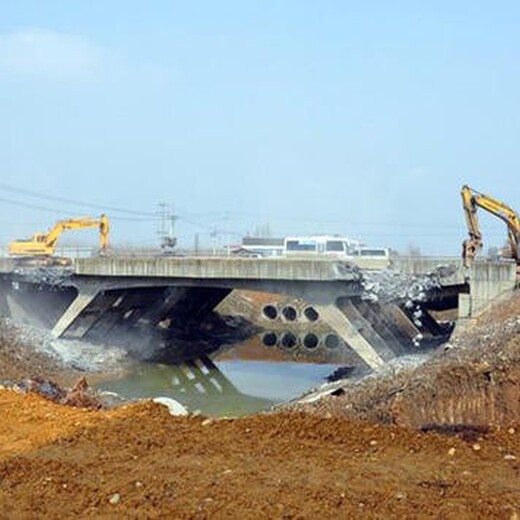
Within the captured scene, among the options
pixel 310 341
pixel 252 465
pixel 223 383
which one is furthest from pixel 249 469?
pixel 310 341

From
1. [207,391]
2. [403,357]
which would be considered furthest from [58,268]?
[403,357]

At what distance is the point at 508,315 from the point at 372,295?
6991mm

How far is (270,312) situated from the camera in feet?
153

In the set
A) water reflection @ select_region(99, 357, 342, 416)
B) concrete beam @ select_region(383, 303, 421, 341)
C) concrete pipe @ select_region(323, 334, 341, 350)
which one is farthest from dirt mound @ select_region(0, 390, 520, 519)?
concrete pipe @ select_region(323, 334, 341, 350)

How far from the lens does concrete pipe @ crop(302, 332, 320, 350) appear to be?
41125 mm

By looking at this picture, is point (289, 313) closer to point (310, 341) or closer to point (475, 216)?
point (310, 341)

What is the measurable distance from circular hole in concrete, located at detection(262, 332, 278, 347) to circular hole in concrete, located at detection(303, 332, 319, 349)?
158cm

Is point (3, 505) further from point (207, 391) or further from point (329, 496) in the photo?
point (207, 391)

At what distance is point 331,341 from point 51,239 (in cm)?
1711

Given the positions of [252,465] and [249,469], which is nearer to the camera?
[249,469]

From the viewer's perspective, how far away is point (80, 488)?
739 centimetres

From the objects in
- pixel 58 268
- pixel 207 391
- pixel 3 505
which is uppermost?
pixel 58 268

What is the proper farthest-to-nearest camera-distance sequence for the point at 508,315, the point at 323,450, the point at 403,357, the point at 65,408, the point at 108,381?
the point at 108,381 → the point at 403,357 → the point at 508,315 → the point at 65,408 → the point at 323,450

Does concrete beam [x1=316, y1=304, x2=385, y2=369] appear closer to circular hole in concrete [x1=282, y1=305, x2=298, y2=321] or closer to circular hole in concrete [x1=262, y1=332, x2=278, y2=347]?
circular hole in concrete [x1=262, y1=332, x2=278, y2=347]
